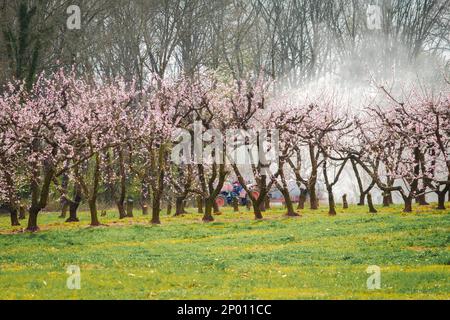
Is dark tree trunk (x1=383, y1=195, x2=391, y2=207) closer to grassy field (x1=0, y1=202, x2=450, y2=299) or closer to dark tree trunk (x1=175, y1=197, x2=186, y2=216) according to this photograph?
grassy field (x1=0, y1=202, x2=450, y2=299)

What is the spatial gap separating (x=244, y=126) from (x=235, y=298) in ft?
69.5

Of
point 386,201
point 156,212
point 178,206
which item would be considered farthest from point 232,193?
point 156,212

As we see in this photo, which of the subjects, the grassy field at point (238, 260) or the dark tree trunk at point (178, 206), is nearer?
the grassy field at point (238, 260)

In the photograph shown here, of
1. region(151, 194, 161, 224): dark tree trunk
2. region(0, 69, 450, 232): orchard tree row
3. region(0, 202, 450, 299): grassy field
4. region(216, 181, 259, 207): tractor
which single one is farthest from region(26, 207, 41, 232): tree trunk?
region(216, 181, 259, 207): tractor

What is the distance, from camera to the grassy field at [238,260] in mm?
13414

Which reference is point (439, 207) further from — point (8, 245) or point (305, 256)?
point (8, 245)

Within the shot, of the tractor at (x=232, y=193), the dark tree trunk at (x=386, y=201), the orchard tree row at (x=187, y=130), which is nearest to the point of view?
the orchard tree row at (x=187, y=130)

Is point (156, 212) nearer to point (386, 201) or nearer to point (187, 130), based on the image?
point (187, 130)

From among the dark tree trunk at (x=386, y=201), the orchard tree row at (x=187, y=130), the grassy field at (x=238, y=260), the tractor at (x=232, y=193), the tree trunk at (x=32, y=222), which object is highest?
the orchard tree row at (x=187, y=130)

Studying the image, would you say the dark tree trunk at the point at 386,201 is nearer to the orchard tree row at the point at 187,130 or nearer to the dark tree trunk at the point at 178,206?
the orchard tree row at the point at 187,130

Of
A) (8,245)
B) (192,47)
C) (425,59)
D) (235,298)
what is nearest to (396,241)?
(235,298)

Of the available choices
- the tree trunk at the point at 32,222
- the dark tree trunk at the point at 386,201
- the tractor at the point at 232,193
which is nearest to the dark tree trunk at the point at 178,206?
the tree trunk at the point at 32,222
